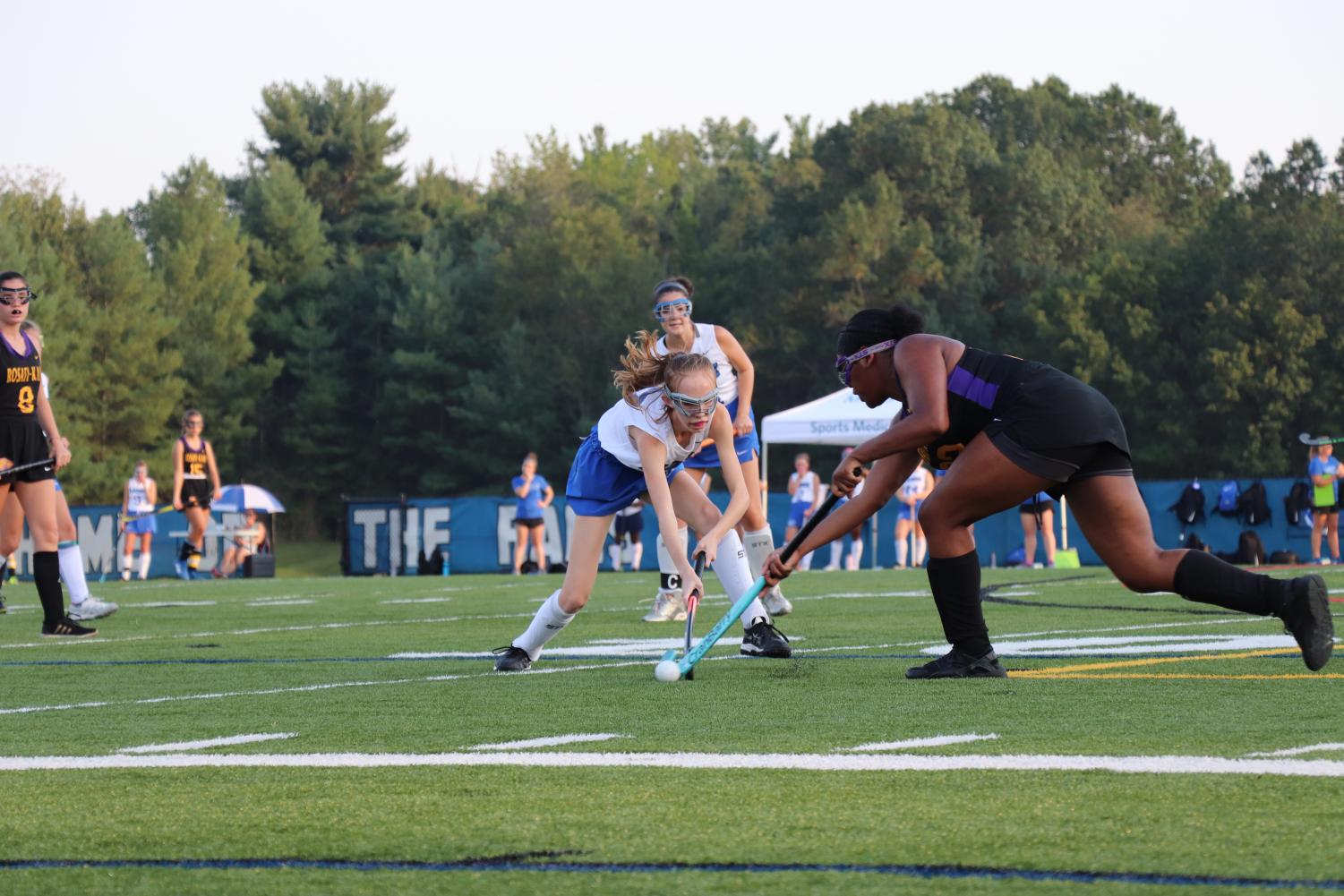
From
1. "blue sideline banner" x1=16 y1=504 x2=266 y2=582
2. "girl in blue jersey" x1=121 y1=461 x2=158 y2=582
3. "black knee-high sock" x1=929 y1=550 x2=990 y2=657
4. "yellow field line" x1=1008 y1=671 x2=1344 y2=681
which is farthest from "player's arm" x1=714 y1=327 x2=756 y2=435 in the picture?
"blue sideline banner" x1=16 y1=504 x2=266 y2=582

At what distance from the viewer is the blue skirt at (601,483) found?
8508 mm

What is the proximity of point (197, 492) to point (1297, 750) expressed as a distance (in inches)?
829

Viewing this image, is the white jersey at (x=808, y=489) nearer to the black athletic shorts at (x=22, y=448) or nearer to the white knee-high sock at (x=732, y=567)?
the black athletic shorts at (x=22, y=448)

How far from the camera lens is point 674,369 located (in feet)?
26.7

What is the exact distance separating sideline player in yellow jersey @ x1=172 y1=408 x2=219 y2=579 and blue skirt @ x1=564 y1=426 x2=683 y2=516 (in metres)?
15.4

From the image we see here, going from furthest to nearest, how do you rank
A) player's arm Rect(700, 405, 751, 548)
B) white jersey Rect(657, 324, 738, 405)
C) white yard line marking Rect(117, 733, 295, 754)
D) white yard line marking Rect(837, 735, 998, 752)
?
white jersey Rect(657, 324, 738, 405) < player's arm Rect(700, 405, 751, 548) < white yard line marking Rect(117, 733, 295, 754) < white yard line marking Rect(837, 735, 998, 752)

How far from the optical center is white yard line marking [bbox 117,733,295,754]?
5.78 metres

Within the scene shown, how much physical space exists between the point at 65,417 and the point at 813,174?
28773 mm

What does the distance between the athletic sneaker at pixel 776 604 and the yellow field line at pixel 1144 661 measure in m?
3.82

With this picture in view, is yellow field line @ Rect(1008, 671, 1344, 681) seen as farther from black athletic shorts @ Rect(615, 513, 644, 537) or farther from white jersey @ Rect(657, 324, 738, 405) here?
black athletic shorts @ Rect(615, 513, 644, 537)

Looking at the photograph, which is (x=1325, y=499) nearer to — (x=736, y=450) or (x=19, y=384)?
(x=736, y=450)

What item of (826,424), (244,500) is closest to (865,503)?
(826,424)

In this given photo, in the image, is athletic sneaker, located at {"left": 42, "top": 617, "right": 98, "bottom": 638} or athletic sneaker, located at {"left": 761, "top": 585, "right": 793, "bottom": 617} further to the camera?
athletic sneaker, located at {"left": 42, "top": 617, "right": 98, "bottom": 638}

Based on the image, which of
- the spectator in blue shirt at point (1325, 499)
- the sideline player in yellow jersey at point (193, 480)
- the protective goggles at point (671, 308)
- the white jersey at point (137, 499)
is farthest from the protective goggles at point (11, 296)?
the white jersey at point (137, 499)
